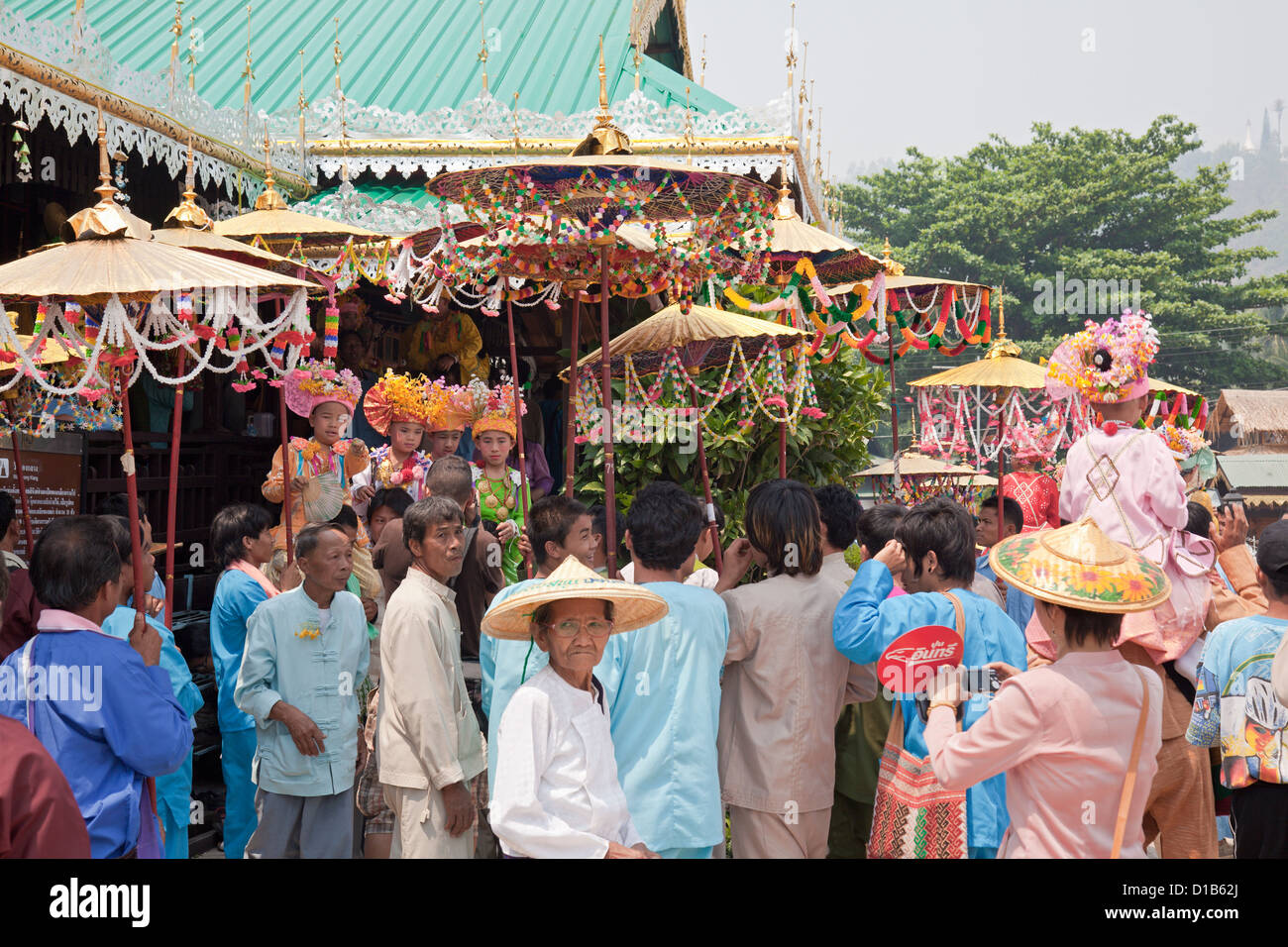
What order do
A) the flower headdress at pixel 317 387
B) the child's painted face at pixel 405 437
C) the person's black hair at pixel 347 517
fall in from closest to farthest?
the person's black hair at pixel 347 517, the flower headdress at pixel 317 387, the child's painted face at pixel 405 437

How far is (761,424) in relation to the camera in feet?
27.0

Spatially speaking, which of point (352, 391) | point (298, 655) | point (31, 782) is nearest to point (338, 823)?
point (298, 655)

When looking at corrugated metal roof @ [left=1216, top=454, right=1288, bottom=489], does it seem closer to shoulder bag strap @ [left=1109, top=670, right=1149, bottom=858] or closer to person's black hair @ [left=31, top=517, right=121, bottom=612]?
shoulder bag strap @ [left=1109, top=670, right=1149, bottom=858]

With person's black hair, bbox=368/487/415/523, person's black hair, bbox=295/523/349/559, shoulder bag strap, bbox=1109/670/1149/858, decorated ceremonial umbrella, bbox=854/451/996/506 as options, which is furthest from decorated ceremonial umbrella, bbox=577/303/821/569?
decorated ceremonial umbrella, bbox=854/451/996/506

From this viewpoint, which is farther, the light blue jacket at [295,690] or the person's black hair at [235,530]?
the person's black hair at [235,530]

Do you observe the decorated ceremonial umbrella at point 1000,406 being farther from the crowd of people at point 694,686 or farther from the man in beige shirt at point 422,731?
the man in beige shirt at point 422,731

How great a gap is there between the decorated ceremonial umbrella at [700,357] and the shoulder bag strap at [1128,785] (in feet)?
9.22

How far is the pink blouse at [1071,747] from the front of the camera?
2750 mm

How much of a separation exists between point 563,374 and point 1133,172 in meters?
25.9

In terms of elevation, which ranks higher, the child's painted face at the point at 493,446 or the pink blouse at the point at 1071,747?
the child's painted face at the point at 493,446

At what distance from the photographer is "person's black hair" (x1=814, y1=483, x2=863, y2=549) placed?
4.33m

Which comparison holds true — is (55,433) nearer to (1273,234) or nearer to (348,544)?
(348,544)

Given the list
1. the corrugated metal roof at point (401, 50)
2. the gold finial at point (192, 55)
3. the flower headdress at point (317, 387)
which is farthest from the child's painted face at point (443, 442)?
the corrugated metal roof at point (401, 50)

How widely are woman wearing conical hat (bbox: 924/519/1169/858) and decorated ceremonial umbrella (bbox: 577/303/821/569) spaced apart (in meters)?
2.68
